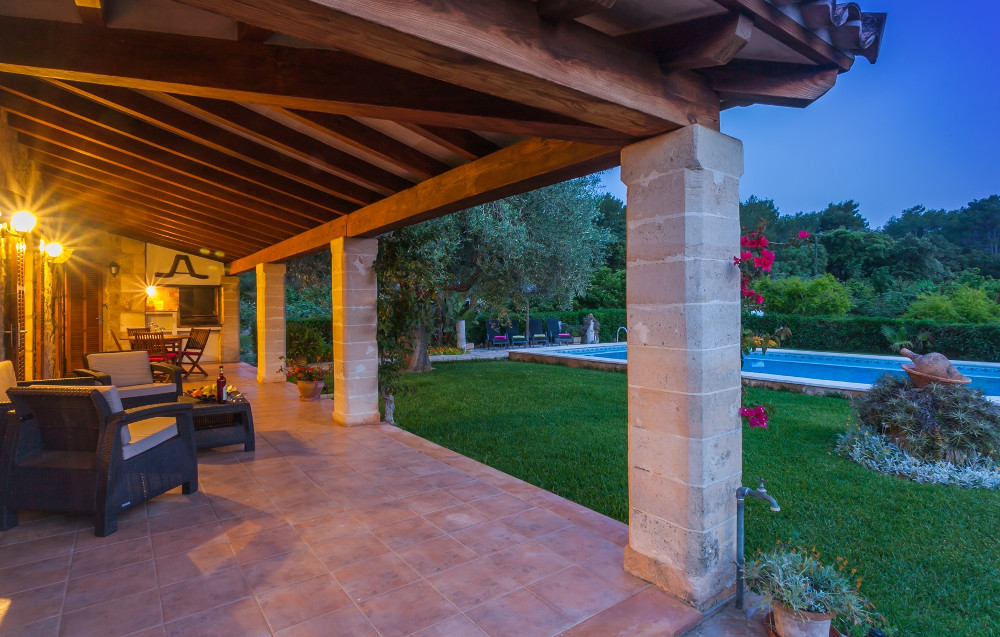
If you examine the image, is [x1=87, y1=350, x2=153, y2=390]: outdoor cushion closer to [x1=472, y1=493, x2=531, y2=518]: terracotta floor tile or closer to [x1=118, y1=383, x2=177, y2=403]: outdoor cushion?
[x1=118, y1=383, x2=177, y2=403]: outdoor cushion

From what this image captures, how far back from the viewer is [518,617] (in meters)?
2.25

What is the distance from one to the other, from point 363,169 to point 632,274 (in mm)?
2714

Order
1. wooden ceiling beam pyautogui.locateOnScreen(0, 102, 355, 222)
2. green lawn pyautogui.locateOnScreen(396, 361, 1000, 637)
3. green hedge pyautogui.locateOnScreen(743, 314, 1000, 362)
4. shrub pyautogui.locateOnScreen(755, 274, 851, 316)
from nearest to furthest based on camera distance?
green lawn pyautogui.locateOnScreen(396, 361, 1000, 637), wooden ceiling beam pyautogui.locateOnScreen(0, 102, 355, 222), green hedge pyautogui.locateOnScreen(743, 314, 1000, 362), shrub pyautogui.locateOnScreen(755, 274, 851, 316)

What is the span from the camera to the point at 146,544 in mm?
2951

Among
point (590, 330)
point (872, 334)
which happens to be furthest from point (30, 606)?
point (872, 334)

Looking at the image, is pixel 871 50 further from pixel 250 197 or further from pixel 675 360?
pixel 250 197

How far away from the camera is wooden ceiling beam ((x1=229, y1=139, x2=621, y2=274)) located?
9.36ft

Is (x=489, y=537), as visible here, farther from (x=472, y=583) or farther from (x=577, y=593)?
(x=577, y=593)

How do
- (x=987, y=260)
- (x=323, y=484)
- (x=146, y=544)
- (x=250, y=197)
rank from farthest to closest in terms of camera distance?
(x=987, y=260) < (x=250, y=197) < (x=323, y=484) < (x=146, y=544)

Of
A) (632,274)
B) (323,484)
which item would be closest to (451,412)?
(323,484)

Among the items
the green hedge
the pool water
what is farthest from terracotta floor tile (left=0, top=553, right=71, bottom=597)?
the green hedge

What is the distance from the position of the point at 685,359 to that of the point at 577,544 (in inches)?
51.1

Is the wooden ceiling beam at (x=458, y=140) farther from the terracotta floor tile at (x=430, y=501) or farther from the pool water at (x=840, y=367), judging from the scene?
the pool water at (x=840, y=367)

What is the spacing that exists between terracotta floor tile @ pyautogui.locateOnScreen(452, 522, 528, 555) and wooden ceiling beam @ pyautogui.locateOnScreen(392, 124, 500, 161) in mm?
2376
